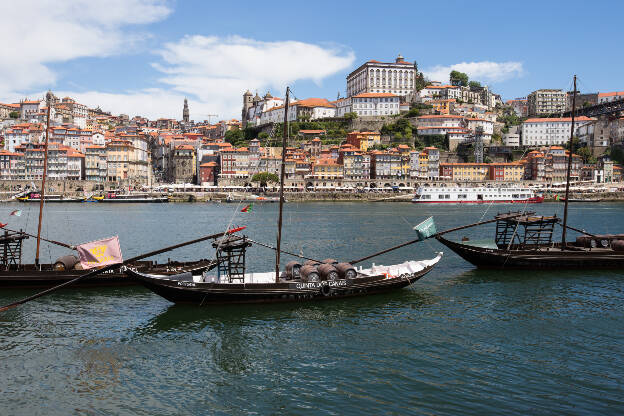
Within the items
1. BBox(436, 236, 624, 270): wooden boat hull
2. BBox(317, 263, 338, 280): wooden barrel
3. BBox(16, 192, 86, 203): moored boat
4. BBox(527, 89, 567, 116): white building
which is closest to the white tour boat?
BBox(527, 89, 567, 116): white building

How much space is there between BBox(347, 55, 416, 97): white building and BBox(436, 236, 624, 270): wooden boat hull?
12195 cm

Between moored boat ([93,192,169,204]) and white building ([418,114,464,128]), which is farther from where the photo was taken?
white building ([418,114,464,128])

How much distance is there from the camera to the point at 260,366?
13367mm

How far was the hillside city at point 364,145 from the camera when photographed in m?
116

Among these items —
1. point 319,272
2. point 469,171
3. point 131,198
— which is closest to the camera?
point 319,272

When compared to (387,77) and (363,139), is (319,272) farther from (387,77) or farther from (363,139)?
(387,77)

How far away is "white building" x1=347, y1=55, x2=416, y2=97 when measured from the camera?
144 metres

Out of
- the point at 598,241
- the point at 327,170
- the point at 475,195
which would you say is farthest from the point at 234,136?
the point at 598,241

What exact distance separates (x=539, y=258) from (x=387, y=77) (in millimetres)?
125704

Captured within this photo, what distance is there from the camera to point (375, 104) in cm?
13575

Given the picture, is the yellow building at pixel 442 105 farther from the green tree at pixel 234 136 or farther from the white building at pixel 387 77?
the green tree at pixel 234 136

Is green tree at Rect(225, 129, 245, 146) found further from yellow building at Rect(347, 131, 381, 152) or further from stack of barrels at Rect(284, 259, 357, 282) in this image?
stack of barrels at Rect(284, 259, 357, 282)

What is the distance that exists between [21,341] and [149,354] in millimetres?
4286

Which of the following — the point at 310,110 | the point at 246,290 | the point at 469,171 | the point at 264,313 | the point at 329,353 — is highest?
the point at 310,110
